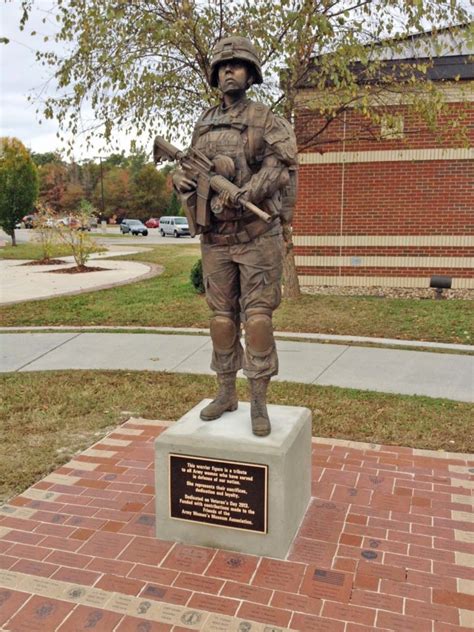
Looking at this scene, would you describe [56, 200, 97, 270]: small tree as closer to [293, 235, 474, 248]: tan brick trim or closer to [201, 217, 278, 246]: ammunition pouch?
[293, 235, 474, 248]: tan brick trim

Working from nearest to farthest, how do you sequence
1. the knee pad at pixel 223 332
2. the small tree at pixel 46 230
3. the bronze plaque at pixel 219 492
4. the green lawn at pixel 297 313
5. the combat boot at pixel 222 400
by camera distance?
the bronze plaque at pixel 219 492
the knee pad at pixel 223 332
the combat boot at pixel 222 400
the green lawn at pixel 297 313
the small tree at pixel 46 230

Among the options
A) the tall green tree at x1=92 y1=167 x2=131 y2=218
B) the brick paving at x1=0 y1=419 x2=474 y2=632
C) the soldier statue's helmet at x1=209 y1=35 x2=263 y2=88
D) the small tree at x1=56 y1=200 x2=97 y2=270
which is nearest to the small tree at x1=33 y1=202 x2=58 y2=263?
the small tree at x1=56 y1=200 x2=97 y2=270

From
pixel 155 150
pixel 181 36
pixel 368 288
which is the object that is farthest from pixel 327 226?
pixel 155 150

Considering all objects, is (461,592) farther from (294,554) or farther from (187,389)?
(187,389)

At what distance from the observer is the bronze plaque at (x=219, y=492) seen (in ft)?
12.3

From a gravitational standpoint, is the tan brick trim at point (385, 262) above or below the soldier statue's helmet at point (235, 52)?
below

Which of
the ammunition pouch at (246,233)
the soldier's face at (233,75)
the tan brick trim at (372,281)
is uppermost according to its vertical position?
the soldier's face at (233,75)

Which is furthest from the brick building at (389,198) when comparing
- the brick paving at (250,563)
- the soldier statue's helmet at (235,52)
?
the brick paving at (250,563)

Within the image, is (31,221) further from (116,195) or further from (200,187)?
(116,195)

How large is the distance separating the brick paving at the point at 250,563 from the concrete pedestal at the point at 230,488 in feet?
0.35

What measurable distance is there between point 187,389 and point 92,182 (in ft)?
222

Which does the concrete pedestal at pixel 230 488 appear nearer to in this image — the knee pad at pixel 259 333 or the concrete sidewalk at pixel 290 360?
the knee pad at pixel 259 333

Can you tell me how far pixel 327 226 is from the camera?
1329 cm

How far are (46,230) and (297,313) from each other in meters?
13.3
